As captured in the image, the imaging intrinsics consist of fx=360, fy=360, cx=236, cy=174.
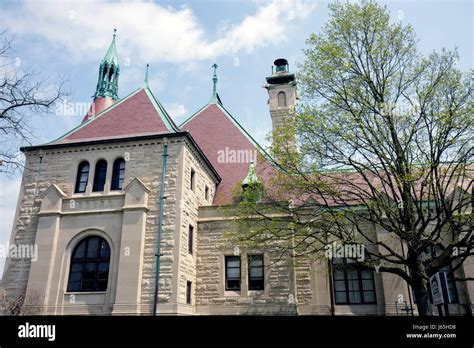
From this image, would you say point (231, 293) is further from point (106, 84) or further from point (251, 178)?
point (106, 84)

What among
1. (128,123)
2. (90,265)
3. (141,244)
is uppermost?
(128,123)

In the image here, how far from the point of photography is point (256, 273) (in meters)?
18.7

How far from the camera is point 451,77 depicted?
42.0ft

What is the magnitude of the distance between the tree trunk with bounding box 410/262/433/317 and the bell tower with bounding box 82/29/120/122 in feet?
83.2

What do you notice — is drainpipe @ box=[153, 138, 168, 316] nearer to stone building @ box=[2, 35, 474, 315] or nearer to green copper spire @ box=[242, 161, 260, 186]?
stone building @ box=[2, 35, 474, 315]

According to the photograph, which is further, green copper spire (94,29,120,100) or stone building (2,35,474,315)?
green copper spire (94,29,120,100)

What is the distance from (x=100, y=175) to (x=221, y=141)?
8.99 metres

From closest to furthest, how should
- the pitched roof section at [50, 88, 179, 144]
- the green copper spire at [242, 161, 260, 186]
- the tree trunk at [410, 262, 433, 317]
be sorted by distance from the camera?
the tree trunk at [410, 262, 433, 317]
the green copper spire at [242, 161, 260, 186]
the pitched roof section at [50, 88, 179, 144]

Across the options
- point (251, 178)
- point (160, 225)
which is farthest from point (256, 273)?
point (251, 178)

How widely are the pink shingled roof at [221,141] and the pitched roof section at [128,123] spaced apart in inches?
192

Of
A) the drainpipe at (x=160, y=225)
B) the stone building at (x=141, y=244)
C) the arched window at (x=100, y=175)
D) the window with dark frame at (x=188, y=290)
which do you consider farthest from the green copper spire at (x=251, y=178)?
the arched window at (x=100, y=175)

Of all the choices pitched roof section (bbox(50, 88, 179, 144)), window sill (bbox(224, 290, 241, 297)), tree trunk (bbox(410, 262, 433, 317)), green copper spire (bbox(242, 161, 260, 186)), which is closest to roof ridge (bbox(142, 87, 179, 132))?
pitched roof section (bbox(50, 88, 179, 144))

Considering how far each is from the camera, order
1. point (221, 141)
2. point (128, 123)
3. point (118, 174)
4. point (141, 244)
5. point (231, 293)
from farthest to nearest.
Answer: point (221, 141) → point (128, 123) → point (118, 174) → point (231, 293) → point (141, 244)

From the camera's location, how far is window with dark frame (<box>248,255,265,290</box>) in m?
18.5
